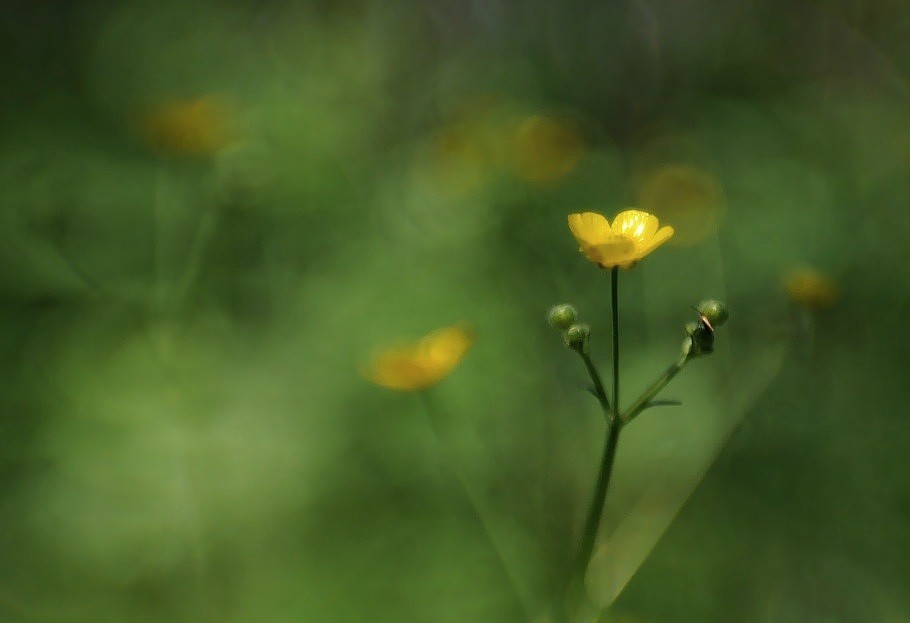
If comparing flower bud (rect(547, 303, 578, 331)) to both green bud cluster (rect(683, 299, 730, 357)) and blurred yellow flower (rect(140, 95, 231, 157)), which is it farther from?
blurred yellow flower (rect(140, 95, 231, 157))

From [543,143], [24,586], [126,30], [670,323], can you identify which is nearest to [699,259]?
[670,323]

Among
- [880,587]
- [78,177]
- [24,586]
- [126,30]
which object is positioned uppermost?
[126,30]

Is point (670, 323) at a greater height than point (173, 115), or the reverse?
point (173, 115)

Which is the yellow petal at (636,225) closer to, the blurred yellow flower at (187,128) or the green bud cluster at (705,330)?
the green bud cluster at (705,330)

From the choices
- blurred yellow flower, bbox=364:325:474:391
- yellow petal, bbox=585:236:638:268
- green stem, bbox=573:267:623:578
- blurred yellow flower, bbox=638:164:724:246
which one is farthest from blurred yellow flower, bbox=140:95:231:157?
green stem, bbox=573:267:623:578

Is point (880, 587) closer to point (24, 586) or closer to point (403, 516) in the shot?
point (403, 516)

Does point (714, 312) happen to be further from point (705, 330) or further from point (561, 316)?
point (561, 316)
